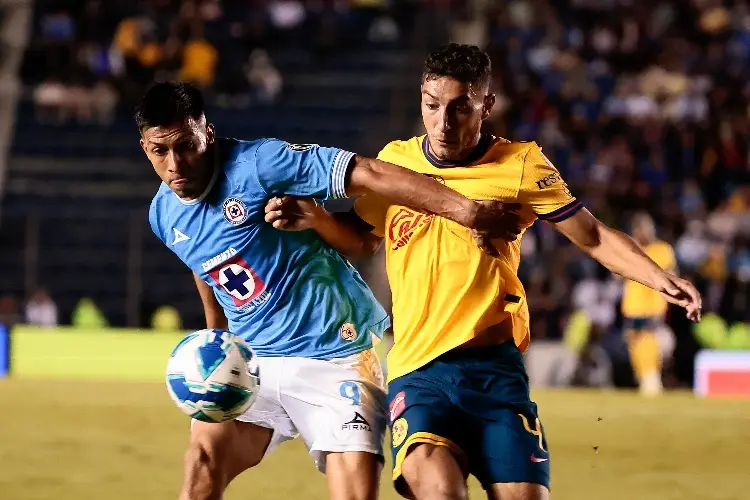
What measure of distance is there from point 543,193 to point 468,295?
0.52 m

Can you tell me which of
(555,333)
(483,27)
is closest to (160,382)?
(555,333)

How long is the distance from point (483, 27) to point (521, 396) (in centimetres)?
1866

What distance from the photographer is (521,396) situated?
15.4 feet

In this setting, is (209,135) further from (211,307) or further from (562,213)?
(562,213)

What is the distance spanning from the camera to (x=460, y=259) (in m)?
4.75

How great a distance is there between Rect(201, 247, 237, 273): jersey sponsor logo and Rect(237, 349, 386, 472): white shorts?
0.45m

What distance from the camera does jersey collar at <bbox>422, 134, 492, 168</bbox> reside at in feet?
16.0

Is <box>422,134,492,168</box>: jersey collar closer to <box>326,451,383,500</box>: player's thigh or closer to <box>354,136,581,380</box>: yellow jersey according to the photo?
<box>354,136,581,380</box>: yellow jersey

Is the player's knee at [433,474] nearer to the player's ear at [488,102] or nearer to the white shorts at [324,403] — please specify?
the white shorts at [324,403]

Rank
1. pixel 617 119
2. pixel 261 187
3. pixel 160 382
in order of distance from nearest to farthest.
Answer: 1. pixel 261 187
2. pixel 160 382
3. pixel 617 119

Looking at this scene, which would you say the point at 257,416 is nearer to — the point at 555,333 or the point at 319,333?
the point at 319,333

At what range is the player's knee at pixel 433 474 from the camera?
4.35 m

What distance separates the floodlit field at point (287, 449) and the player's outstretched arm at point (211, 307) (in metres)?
1.78

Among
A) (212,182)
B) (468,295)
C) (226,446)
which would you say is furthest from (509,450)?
(212,182)
